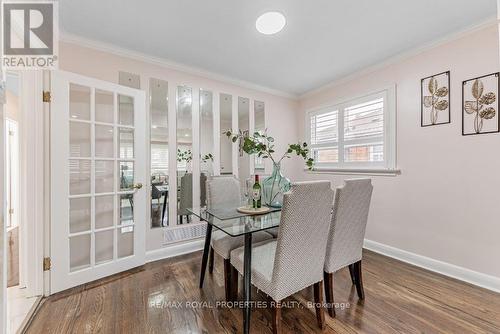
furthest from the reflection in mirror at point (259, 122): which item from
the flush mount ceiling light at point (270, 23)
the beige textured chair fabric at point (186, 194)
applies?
the flush mount ceiling light at point (270, 23)

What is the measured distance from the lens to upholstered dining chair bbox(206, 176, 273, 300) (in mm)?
1833

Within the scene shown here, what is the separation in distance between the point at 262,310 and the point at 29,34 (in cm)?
292

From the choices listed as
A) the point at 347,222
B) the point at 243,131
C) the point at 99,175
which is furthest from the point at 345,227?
the point at 99,175

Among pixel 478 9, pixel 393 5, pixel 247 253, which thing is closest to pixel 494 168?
pixel 478 9

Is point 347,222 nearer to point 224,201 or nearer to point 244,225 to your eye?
point 244,225

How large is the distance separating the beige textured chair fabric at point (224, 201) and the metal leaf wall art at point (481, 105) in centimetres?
215

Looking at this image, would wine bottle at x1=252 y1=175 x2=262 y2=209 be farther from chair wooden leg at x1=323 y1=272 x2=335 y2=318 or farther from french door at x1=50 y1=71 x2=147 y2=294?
french door at x1=50 y1=71 x2=147 y2=294

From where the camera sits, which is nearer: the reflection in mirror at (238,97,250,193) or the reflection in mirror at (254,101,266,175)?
the reflection in mirror at (238,97,250,193)

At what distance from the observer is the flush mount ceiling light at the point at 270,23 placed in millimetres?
1883

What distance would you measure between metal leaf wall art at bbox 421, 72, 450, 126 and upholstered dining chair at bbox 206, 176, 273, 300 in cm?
209

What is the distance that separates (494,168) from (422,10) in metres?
1.49

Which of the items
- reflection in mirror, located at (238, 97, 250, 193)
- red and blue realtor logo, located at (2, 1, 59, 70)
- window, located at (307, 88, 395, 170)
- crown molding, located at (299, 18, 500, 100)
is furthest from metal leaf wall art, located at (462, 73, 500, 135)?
red and blue realtor logo, located at (2, 1, 59, 70)

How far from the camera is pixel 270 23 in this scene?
1.97 m

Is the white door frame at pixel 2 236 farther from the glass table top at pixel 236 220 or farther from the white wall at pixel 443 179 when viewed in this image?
the white wall at pixel 443 179
